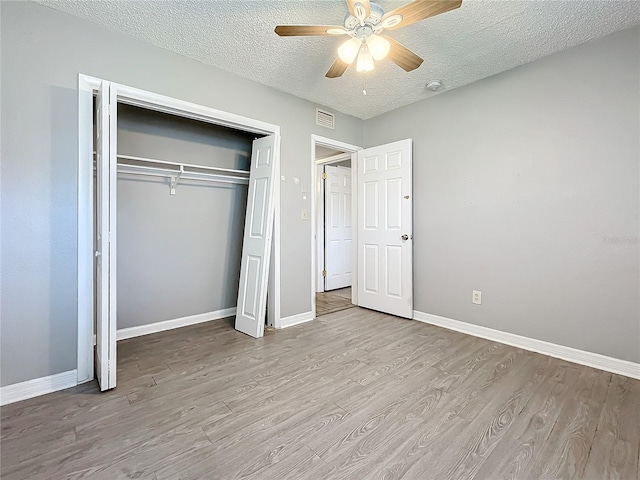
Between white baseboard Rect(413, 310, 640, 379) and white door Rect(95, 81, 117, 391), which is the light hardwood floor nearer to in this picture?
white baseboard Rect(413, 310, 640, 379)

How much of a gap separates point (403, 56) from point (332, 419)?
2.37m

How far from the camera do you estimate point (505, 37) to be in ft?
7.62

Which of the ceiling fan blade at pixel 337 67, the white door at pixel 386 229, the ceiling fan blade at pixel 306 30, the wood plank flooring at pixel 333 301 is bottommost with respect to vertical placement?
the wood plank flooring at pixel 333 301

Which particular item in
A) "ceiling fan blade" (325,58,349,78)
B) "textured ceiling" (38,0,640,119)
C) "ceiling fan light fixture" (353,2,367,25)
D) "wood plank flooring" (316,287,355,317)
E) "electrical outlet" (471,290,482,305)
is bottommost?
"wood plank flooring" (316,287,355,317)

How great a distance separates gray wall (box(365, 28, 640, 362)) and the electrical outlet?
0.16 ft

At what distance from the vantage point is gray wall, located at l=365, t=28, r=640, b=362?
2281 millimetres

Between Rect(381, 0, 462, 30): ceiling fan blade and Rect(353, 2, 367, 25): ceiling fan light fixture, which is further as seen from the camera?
Rect(353, 2, 367, 25): ceiling fan light fixture

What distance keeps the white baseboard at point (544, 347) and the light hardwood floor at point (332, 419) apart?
0.09m

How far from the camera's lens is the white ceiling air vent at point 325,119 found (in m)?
3.58

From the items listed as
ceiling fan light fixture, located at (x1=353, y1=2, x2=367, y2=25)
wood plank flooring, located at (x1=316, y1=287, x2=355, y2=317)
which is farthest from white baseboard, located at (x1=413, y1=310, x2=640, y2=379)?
ceiling fan light fixture, located at (x1=353, y1=2, x2=367, y2=25)

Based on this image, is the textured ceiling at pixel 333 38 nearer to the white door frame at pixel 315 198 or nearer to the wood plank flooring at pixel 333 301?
the white door frame at pixel 315 198

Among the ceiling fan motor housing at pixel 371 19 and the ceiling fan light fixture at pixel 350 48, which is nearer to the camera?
the ceiling fan motor housing at pixel 371 19

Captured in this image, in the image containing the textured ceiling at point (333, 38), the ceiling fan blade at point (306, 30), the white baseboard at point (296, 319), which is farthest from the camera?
the white baseboard at point (296, 319)

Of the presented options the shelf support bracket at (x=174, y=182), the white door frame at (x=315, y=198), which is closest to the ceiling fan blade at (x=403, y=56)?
the white door frame at (x=315, y=198)
